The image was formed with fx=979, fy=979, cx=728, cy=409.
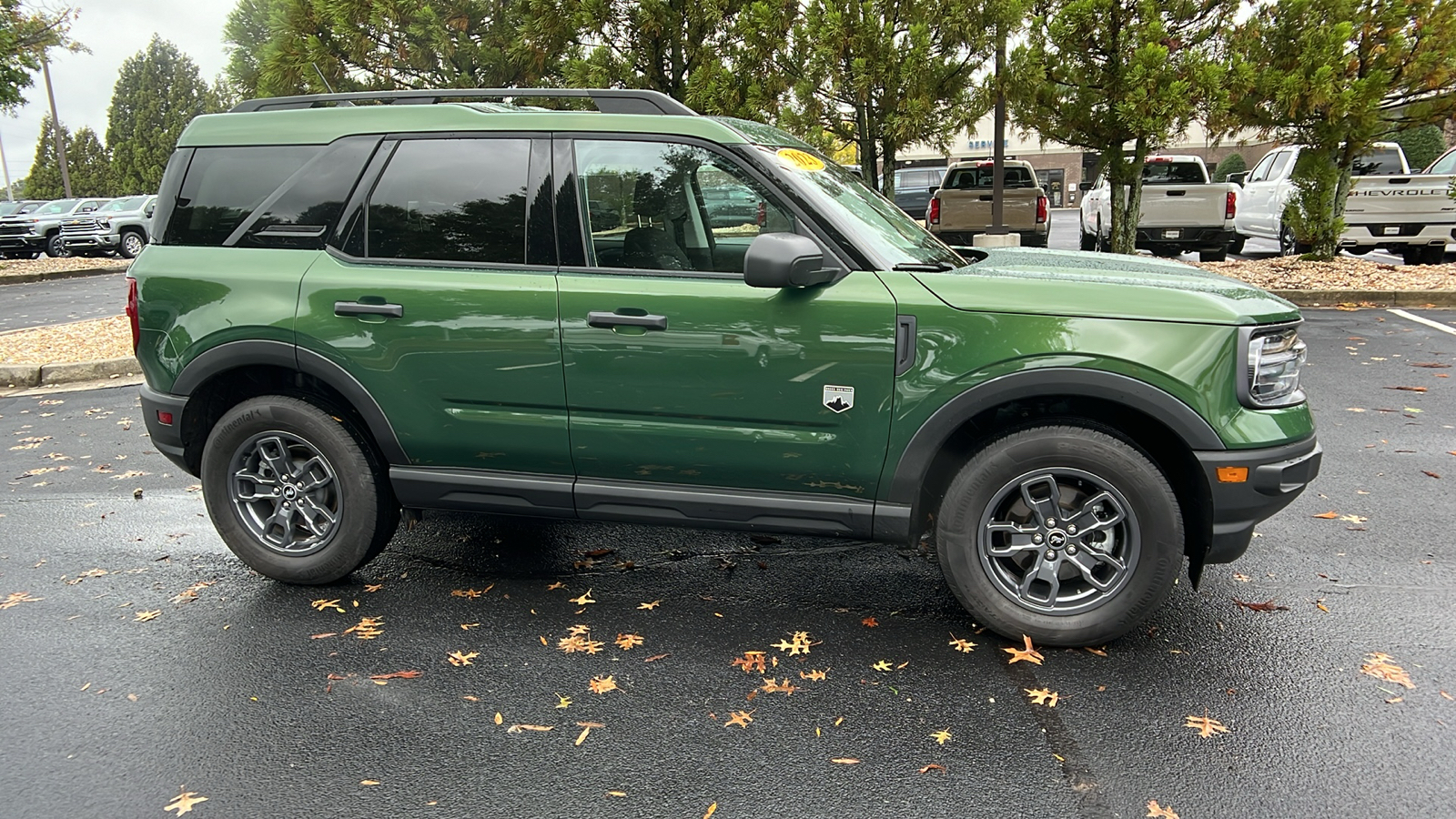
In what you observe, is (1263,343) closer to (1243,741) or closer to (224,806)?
(1243,741)

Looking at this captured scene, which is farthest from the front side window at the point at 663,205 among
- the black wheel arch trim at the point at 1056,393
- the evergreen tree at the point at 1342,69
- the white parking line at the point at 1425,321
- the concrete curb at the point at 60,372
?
the evergreen tree at the point at 1342,69

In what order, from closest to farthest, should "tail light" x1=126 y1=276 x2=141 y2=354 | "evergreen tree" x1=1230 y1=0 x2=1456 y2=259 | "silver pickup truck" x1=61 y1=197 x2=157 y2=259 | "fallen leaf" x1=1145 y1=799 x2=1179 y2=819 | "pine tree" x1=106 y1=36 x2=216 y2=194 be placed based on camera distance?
"fallen leaf" x1=1145 y1=799 x2=1179 y2=819 → "tail light" x1=126 y1=276 x2=141 y2=354 → "evergreen tree" x1=1230 y1=0 x2=1456 y2=259 → "silver pickup truck" x1=61 y1=197 x2=157 y2=259 → "pine tree" x1=106 y1=36 x2=216 y2=194

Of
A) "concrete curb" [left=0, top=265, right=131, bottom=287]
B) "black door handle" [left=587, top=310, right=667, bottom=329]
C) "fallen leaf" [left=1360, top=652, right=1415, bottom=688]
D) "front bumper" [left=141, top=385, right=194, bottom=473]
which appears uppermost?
"black door handle" [left=587, top=310, right=667, bottom=329]

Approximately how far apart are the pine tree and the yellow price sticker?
5624 cm

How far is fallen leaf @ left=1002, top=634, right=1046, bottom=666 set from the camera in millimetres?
3447

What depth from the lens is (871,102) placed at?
525 inches

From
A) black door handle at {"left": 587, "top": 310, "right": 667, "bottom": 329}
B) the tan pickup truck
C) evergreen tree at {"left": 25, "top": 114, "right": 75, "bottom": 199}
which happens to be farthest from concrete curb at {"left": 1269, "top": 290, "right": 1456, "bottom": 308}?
evergreen tree at {"left": 25, "top": 114, "right": 75, "bottom": 199}

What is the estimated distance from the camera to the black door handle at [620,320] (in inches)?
139

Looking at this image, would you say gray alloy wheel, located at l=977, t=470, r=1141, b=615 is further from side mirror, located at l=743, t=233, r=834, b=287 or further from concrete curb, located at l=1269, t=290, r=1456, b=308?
concrete curb, located at l=1269, t=290, r=1456, b=308

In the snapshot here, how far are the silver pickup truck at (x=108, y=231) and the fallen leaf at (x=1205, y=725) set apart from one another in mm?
27353

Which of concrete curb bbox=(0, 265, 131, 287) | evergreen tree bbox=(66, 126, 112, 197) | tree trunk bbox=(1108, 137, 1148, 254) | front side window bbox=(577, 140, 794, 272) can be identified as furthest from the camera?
evergreen tree bbox=(66, 126, 112, 197)

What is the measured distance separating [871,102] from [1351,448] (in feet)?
29.1

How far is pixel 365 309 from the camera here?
3812mm

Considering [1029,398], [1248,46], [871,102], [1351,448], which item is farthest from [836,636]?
[1248,46]
